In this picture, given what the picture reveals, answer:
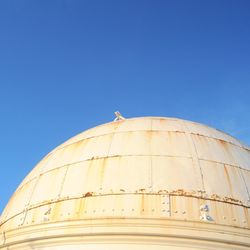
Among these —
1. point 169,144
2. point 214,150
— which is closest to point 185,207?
point 169,144

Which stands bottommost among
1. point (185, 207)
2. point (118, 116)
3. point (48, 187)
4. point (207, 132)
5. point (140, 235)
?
point (140, 235)

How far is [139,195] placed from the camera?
9.26m

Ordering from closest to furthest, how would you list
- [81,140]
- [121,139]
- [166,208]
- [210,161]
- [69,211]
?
[166,208]
[69,211]
[210,161]
[121,139]
[81,140]

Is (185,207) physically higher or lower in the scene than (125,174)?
lower

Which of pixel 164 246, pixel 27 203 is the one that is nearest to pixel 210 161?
pixel 164 246

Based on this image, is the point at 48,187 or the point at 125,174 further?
the point at 48,187

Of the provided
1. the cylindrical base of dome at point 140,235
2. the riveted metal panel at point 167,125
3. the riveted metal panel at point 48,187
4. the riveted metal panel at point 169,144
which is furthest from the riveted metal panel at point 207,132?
the riveted metal panel at point 48,187

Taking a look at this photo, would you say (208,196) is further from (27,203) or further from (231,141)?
(27,203)

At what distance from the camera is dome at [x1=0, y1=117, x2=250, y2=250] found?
8.54m

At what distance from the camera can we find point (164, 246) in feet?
27.4

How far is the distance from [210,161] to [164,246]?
2800mm

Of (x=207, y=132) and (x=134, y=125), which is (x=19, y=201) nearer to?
(x=134, y=125)

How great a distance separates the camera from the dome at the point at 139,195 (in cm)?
854

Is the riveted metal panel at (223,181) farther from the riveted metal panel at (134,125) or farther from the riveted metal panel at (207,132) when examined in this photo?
the riveted metal panel at (134,125)
